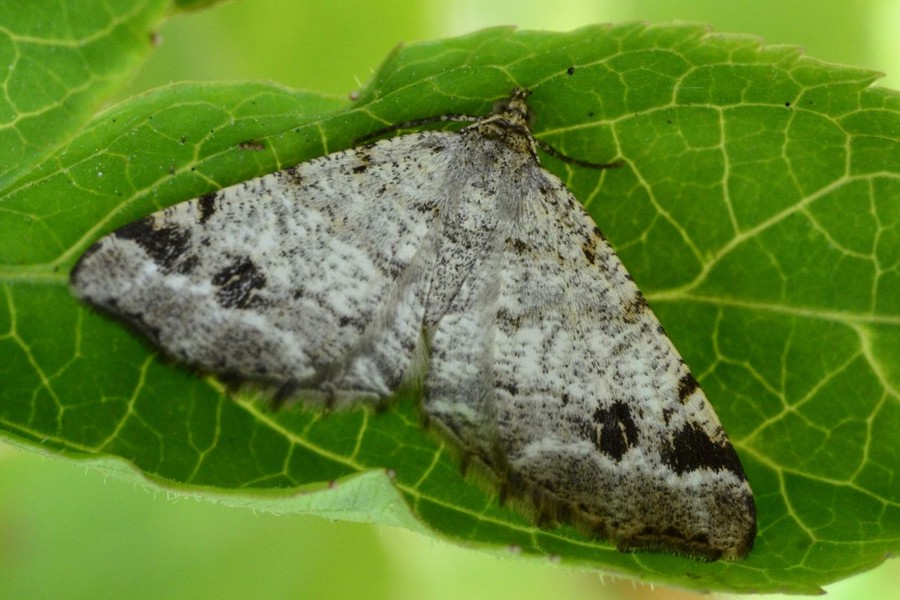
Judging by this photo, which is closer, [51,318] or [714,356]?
[51,318]

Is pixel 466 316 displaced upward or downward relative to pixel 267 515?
upward

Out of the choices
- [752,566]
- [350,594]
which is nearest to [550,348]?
[752,566]

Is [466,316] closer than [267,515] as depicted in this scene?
Yes

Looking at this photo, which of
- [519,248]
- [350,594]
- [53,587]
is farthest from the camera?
[350,594]

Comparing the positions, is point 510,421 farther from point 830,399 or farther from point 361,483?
point 830,399

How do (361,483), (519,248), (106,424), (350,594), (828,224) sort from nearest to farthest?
(361,483) → (106,424) → (828,224) → (519,248) → (350,594)
